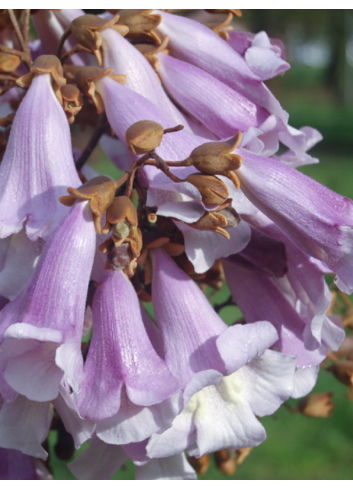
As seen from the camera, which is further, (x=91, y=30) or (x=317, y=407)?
(x=317, y=407)

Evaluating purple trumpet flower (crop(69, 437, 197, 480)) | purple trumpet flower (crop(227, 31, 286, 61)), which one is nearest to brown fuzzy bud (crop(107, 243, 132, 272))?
purple trumpet flower (crop(69, 437, 197, 480))

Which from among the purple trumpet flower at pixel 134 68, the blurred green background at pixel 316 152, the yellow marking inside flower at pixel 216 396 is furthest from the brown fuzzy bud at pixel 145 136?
the blurred green background at pixel 316 152

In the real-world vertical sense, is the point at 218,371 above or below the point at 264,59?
below

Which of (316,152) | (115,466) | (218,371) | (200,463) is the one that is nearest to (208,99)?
(218,371)

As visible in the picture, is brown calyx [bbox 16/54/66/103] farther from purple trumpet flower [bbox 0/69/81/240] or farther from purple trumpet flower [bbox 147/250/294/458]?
purple trumpet flower [bbox 147/250/294/458]

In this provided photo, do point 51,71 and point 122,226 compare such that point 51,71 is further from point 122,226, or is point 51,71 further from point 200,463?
point 200,463

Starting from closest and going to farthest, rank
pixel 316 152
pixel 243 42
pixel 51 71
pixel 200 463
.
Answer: pixel 51 71
pixel 243 42
pixel 200 463
pixel 316 152
